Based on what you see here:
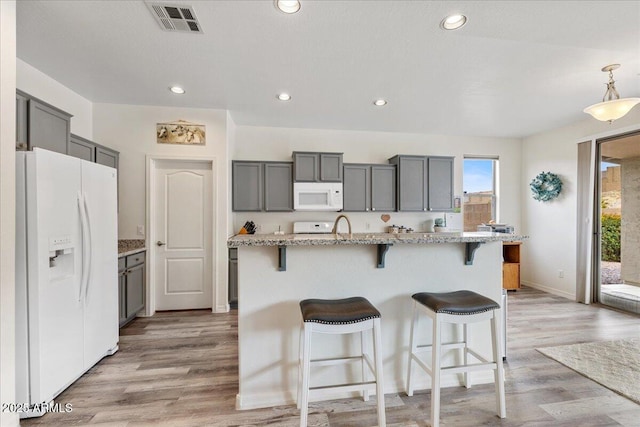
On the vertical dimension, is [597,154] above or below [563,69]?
below

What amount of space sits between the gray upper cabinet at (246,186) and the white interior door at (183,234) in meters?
0.41

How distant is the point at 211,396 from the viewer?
1.96 meters

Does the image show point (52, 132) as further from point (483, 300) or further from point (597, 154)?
point (597, 154)

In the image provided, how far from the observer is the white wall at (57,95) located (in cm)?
251

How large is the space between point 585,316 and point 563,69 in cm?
301

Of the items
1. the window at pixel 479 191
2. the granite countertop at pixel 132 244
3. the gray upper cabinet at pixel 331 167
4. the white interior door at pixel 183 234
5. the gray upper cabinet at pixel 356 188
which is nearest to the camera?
the granite countertop at pixel 132 244

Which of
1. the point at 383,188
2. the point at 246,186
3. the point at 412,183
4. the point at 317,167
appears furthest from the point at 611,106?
the point at 246,186

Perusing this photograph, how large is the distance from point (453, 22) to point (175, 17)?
6.47 feet

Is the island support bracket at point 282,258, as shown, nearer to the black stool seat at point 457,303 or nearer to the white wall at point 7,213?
the black stool seat at point 457,303

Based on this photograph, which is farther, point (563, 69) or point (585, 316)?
point (585, 316)

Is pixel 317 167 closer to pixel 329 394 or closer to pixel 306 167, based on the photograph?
pixel 306 167

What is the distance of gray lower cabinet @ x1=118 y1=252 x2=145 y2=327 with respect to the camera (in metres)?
3.00

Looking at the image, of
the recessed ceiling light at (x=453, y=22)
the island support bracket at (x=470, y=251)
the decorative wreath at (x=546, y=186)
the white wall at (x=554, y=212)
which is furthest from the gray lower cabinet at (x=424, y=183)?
the recessed ceiling light at (x=453, y=22)

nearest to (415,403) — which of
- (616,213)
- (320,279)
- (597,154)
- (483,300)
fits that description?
(483,300)
